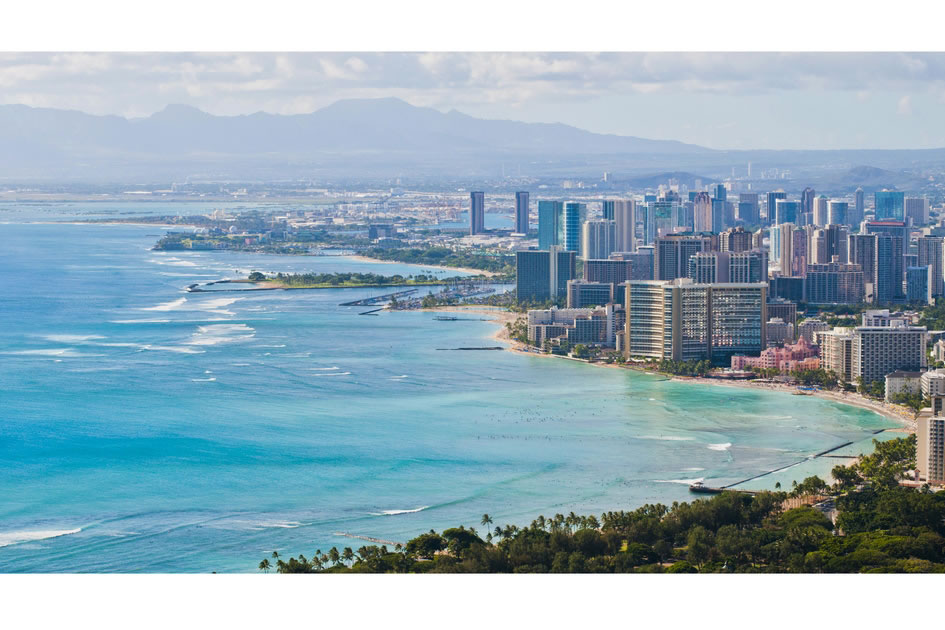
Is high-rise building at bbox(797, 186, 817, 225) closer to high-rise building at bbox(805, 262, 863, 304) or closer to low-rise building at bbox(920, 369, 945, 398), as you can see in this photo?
high-rise building at bbox(805, 262, 863, 304)

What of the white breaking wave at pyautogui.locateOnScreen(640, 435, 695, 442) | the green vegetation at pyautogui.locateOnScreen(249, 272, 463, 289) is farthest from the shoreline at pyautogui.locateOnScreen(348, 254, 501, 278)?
the white breaking wave at pyautogui.locateOnScreen(640, 435, 695, 442)

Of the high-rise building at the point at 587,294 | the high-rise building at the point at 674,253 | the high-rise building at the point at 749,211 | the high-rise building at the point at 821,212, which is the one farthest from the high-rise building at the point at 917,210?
the high-rise building at the point at 587,294

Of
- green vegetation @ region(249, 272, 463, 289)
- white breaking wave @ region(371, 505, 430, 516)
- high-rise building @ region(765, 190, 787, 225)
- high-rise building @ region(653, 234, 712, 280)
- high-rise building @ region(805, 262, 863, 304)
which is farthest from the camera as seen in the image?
high-rise building @ region(765, 190, 787, 225)

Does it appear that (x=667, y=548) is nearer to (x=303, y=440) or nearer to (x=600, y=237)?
(x=303, y=440)

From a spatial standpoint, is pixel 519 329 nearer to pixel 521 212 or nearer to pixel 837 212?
pixel 837 212

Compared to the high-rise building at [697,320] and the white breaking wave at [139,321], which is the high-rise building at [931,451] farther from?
the white breaking wave at [139,321]
